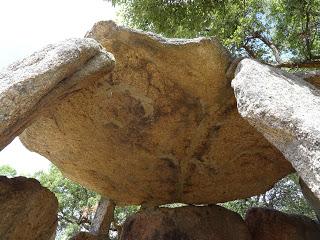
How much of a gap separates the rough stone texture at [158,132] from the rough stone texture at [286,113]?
44.6 inches

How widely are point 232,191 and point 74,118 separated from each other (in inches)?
117

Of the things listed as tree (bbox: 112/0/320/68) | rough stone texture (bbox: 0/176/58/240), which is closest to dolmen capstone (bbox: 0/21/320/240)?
rough stone texture (bbox: 0/176/58/240)

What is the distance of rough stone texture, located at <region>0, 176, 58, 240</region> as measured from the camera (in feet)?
18.5

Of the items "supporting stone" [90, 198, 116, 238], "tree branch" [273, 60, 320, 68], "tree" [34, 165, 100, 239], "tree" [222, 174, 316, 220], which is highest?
"tree branch" [273, 60, 320, 68]

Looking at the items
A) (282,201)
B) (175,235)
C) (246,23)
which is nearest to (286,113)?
(175,235)

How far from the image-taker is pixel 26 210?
5.86m

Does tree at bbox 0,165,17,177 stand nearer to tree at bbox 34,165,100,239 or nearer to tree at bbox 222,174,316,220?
tree at bbox 34,165,100,239

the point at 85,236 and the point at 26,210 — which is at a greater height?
the point at 26,210

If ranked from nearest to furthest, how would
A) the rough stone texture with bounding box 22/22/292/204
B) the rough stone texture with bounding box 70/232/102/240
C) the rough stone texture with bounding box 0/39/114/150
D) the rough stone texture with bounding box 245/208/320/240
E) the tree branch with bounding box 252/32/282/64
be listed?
1. the rough stone texture with bounding box 0/39/114/150
2. the rough stone texture with bounding box 22/22/292/204
3. the rough stone texture with bounding box 245/208/320/240
4. the rough stone texture with bounding box 70/232/102/240
5. the tree branch with bounding box 252/32/282/64

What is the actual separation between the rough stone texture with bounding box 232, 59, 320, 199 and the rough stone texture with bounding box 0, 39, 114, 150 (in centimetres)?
147

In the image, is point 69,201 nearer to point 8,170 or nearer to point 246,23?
point 8,170

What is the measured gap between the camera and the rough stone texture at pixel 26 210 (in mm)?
5637

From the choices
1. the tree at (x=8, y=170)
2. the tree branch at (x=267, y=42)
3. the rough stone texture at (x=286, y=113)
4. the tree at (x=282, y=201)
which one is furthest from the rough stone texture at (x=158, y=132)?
the tree at (x=8, y=170)

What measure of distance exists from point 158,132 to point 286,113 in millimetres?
3103
